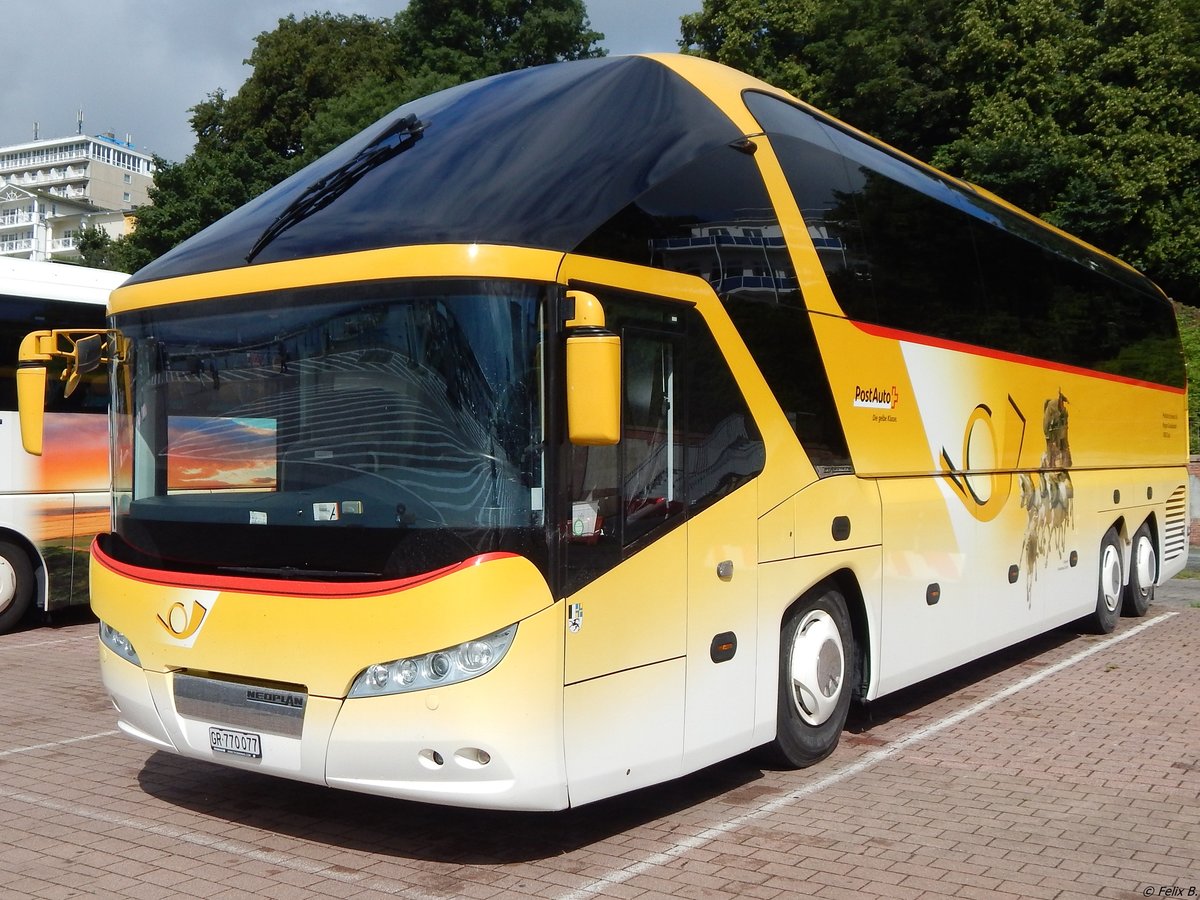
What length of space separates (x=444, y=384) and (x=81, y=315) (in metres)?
9.35

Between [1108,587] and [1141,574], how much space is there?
154cm

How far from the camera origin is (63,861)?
557 cm

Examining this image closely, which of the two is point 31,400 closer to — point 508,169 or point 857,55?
point 508,169

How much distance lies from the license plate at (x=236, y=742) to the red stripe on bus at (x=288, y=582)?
25.8 inches

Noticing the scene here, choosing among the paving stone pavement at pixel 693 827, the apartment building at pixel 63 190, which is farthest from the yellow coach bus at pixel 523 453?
the apartment building at pixel 63 190

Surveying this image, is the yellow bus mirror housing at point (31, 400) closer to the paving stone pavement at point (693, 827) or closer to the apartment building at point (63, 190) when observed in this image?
the paving stone pavement at point (693, 827)

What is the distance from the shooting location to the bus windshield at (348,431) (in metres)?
5.19

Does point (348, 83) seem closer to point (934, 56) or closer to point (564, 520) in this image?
point (934, 56)

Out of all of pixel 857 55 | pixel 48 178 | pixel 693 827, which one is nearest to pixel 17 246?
pixel 48 178

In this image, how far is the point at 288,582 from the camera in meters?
5.45

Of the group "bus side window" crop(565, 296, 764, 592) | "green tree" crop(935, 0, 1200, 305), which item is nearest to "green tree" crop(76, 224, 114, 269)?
"green tree" crop(935, 0, 1200, 305)

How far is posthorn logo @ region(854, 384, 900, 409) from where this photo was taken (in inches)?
302

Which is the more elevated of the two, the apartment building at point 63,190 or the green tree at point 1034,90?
the apartment building at point 63,190

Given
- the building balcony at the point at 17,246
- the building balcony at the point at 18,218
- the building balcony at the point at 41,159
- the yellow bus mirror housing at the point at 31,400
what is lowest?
the yellow bus mirror housing at the point at 31,400
